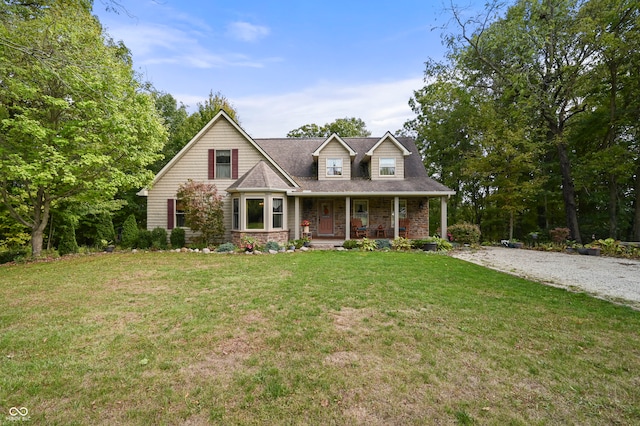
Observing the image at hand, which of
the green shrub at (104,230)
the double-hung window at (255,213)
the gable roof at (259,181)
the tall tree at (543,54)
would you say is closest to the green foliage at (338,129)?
the tall tree at (543,54)

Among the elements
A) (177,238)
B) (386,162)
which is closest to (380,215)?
(386,162)

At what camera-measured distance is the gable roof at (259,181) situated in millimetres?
12703

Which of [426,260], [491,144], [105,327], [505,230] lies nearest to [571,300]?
[426,260]

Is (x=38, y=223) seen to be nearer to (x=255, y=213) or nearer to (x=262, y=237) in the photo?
(x=255, y=213)

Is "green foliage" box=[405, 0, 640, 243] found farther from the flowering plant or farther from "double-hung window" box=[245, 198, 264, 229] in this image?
the flowering plant

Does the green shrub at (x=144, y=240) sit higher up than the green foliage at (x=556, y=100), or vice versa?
the green foliage at (x=556, y=100)

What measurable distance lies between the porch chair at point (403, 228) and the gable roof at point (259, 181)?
6.86 meters

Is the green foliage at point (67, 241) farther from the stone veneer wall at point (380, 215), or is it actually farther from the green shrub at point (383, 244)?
the green shrub at point (383, 244)

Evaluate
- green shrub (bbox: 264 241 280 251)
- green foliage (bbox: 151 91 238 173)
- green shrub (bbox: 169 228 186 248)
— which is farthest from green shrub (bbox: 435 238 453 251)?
green foliage (bbox: 151 91 238 173)

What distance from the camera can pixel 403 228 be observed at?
51.5ft

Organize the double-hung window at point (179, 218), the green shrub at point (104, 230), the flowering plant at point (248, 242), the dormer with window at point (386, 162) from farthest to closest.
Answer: the dormer with window at point (386, 162)
the double-hung window at point (179, 218)
the green shrub at point (104, 230)
the flowering plant at point (248, 242)

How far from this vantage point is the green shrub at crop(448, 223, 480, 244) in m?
14.1

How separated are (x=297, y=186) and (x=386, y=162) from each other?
5358mm

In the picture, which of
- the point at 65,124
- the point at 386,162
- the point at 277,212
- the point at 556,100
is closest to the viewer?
the point at 65,124
